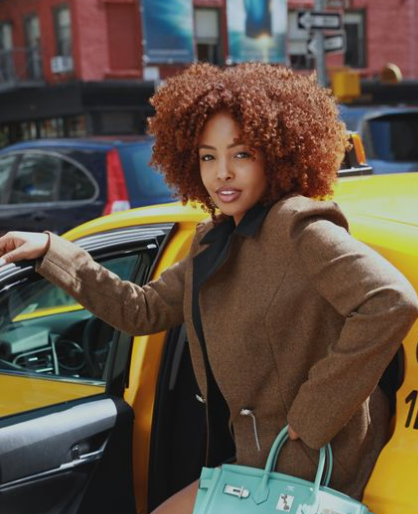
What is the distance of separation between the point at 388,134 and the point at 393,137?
7 cm

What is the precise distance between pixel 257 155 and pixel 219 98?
145mm

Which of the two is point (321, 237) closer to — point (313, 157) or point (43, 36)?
point (313, 157)

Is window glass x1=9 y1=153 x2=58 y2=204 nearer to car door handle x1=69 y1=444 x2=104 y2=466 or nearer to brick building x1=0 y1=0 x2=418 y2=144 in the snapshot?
car door handle x1=69 y1=444 x2=104 y2=466

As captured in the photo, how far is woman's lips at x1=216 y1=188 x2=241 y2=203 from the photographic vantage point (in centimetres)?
176

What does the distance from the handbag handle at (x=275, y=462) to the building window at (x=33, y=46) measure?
69.9 feet

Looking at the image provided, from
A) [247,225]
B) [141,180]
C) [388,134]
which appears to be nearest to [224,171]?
[247,225]

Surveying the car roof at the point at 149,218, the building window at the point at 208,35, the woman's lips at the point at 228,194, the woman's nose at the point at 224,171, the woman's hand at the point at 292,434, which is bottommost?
the woman's hand at the point at 292,434

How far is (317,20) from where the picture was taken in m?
9.91

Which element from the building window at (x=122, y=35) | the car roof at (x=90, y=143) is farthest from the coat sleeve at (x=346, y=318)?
the building window at (x=122, y=35)

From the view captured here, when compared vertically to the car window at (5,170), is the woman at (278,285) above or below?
above

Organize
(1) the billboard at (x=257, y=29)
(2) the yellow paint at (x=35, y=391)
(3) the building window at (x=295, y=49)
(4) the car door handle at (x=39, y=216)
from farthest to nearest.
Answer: (3) the building window at (x=295, y=49) < (1) the billboard at (x=257, y=29) < (4) the car door handle at (x=39, y=216) < (2) the yellow paint at (x=35, y=391)

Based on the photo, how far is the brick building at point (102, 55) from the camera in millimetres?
20781

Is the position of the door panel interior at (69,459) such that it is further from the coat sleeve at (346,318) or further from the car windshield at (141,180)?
the car windshield at (141,180)

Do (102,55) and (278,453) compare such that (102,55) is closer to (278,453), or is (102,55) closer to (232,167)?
(232,167)
